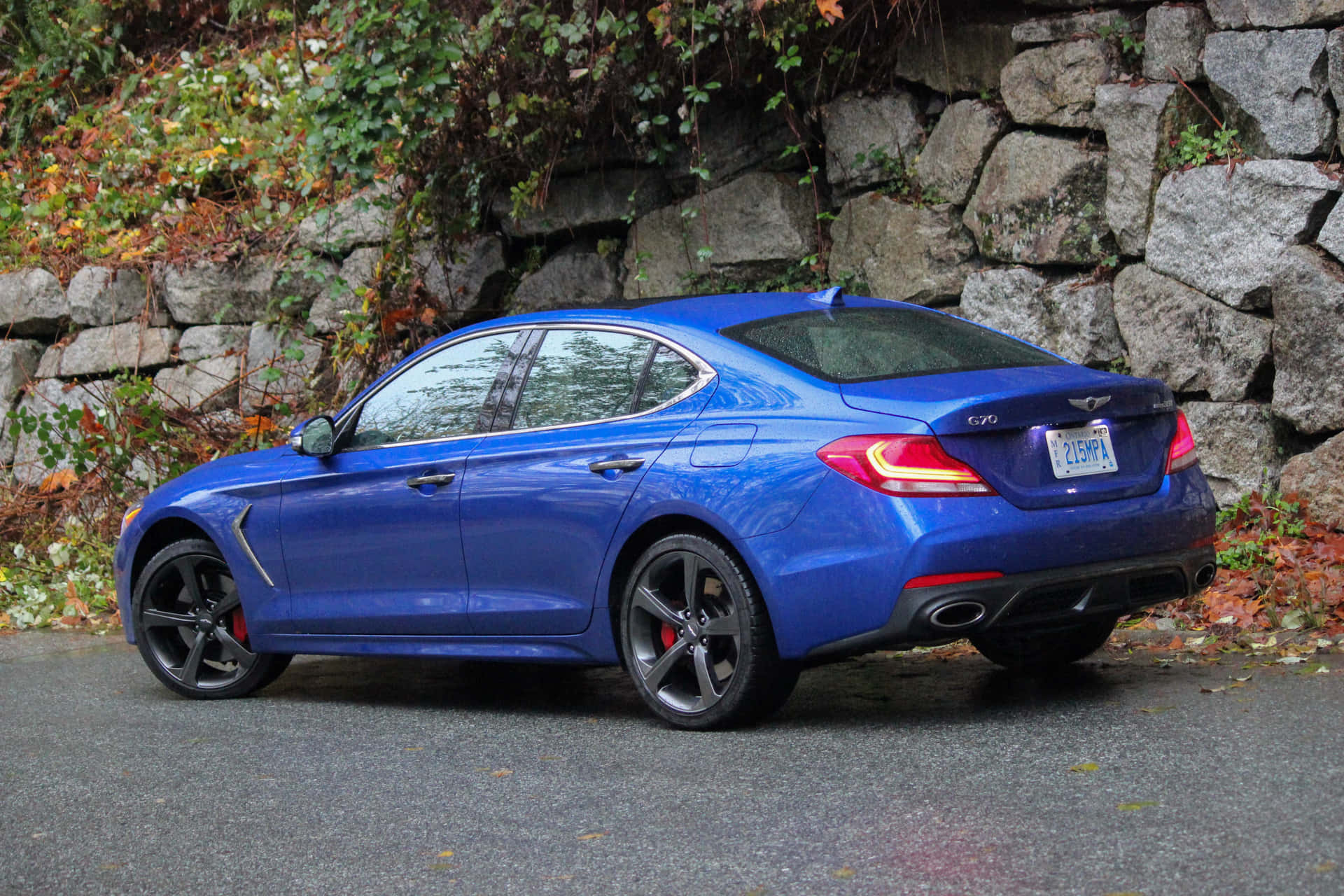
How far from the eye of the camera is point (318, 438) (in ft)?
21.1

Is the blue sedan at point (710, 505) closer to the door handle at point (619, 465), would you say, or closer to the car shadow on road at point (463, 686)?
Result: the door handle at point (619, 465)

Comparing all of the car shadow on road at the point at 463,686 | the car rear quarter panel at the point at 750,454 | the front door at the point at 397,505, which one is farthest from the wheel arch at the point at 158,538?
the car rear quarter panel at the point at 750,454

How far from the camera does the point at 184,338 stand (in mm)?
12398

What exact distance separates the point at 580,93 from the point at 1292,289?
452 centimetres

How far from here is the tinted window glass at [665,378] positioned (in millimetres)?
5457

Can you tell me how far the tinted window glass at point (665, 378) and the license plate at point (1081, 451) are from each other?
4.20ft

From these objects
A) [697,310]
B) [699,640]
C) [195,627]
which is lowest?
[195,627]

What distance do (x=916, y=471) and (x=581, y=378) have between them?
157cm

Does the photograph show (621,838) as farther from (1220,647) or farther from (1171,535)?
(1220,647)

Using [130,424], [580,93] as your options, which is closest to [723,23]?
[580,93]

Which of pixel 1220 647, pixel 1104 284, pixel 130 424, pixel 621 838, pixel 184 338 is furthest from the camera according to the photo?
pixel 184 338

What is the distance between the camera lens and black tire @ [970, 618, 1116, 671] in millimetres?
5992

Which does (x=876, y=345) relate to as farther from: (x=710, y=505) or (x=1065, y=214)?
(x=1065, y=214)

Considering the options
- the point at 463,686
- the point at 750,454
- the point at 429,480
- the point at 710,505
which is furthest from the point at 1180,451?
the point at 463,686
